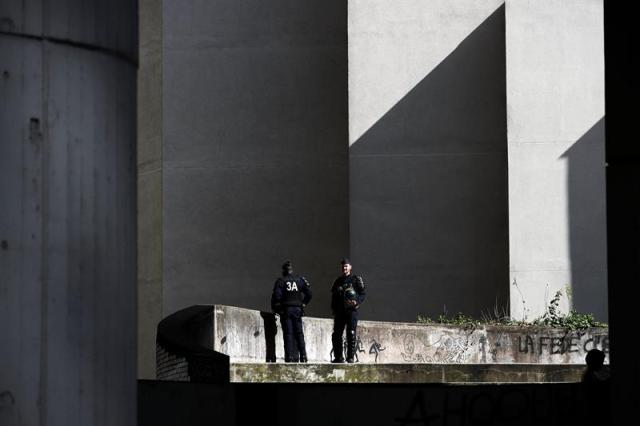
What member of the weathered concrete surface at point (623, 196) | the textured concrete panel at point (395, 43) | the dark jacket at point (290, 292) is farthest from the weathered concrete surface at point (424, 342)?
the weathered concrete surface at point (623, 196)

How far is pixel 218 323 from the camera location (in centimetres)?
1672

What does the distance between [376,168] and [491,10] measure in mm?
3805

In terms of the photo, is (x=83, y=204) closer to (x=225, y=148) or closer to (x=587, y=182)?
(x=587, y=182)

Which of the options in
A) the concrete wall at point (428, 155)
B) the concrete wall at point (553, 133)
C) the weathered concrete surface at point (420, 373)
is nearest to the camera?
the weathered concrete surface at point (420, 373)

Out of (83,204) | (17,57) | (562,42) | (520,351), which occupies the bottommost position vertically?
(520,351)

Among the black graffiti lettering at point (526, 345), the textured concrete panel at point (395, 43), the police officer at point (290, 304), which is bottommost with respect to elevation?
the black graffiti lettering at point (526, 345)

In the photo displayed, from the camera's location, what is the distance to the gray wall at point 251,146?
28.3m

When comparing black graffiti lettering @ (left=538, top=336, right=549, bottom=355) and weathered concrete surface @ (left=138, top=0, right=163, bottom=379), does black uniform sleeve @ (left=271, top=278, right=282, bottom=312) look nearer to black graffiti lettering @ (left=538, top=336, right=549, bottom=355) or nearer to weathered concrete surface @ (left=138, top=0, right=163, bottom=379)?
black graffiti lettering @ (left=538, top=336, right=549, bottom=355)

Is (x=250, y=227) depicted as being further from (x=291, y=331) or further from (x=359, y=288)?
(x=359, y=288)

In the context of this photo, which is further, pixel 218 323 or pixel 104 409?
pixel 218 323

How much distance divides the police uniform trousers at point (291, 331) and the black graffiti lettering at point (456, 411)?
7025 millimetres

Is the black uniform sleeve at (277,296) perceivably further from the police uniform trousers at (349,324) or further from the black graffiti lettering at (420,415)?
the black graffiti lettering at (420,415)

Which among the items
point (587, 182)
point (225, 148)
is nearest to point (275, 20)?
point (225, 148)

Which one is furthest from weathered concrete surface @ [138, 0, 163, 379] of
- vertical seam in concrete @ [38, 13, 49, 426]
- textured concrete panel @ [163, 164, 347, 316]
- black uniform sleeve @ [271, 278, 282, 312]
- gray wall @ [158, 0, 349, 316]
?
vertical seam in concrete @ [38, 13, 49, 426]
